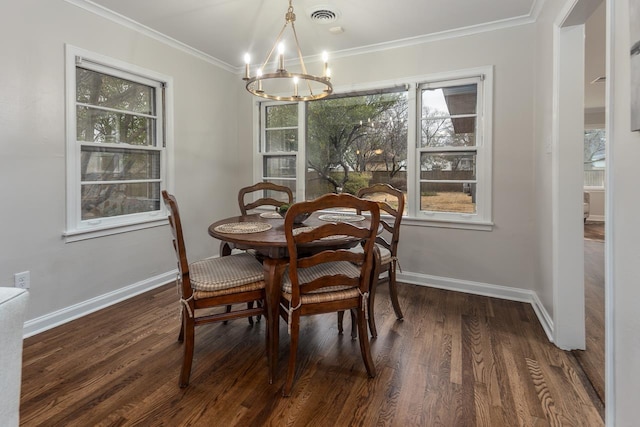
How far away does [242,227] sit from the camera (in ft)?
7.45

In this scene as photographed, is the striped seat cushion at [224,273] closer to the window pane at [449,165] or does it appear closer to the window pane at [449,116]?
the window pane at [449,165]

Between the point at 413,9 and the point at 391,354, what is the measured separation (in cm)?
262

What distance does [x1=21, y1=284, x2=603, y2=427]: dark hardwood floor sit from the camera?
1.62m

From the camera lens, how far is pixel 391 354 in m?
2.16

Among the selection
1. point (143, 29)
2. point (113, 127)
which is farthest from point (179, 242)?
point (143, 29)

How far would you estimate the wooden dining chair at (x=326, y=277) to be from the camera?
1690 millimetres

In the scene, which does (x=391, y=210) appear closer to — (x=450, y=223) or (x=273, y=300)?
(x=450, y=223)

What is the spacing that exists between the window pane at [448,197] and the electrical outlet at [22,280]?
10.8 ft

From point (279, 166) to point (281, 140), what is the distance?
32 centimetres

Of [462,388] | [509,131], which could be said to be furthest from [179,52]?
[462,388]

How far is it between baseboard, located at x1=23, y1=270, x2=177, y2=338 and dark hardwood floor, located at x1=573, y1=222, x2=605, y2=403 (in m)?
3.45

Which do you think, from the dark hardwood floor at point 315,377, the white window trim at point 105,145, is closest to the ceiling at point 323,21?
the white window trim at point 105,145

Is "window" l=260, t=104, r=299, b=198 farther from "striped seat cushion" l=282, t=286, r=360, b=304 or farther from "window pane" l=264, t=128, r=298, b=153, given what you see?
"striped seat cushion" l=282, t=286, r=360, b=304

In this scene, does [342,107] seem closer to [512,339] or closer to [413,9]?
[413,9]
